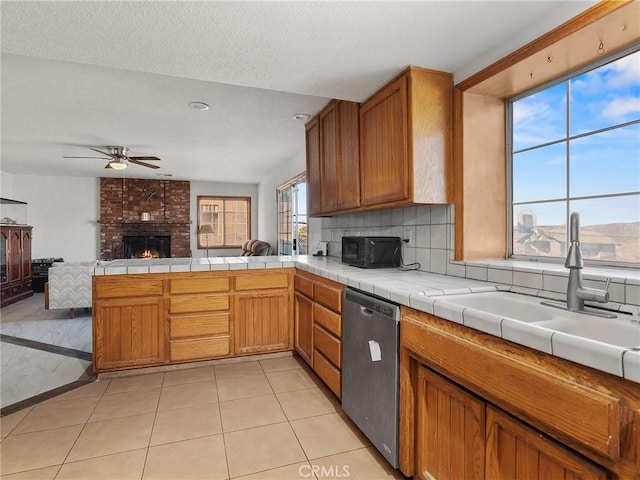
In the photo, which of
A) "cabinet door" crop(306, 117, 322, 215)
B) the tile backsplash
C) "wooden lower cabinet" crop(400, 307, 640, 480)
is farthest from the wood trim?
"cabinet door" crop(306, 117, 322, 215)

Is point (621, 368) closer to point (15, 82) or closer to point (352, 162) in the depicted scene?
point (352, 162)

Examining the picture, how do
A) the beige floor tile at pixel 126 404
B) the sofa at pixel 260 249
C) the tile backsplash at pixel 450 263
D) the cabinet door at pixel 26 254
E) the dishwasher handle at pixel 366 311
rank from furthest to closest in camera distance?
the sofa at pixel 260 249
the cabinet door at pixel 26 254
the beige floor tile at pixel 126 404
the dishwasher handle at pixel 366 311
the tile backsplash at pixel 450 263

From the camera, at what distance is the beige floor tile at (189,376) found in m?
2.72

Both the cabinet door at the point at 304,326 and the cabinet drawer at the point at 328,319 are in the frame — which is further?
the cabinet door at the point at 304,326

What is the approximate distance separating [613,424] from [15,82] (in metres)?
4.07

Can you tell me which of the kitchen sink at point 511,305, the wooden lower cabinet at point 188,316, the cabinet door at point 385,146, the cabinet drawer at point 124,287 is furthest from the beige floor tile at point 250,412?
the cabinet door at point 385,146

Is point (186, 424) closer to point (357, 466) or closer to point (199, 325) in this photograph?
point (199, 325)

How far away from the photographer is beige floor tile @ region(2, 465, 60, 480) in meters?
1.65

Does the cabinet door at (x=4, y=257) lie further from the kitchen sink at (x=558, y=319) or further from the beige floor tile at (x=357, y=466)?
the kitchen sink at (x=558, y=319)

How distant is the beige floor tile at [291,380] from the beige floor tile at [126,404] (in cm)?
83

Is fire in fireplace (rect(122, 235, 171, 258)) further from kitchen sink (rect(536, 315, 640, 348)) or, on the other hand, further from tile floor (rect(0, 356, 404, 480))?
kitchen sink (rect(536, 315, 640, 348))

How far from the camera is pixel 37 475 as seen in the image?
1667 mm

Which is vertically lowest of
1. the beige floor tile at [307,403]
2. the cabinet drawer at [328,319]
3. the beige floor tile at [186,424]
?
the beige floor tile at [186,424]

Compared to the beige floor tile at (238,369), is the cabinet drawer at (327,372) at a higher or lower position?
higher
